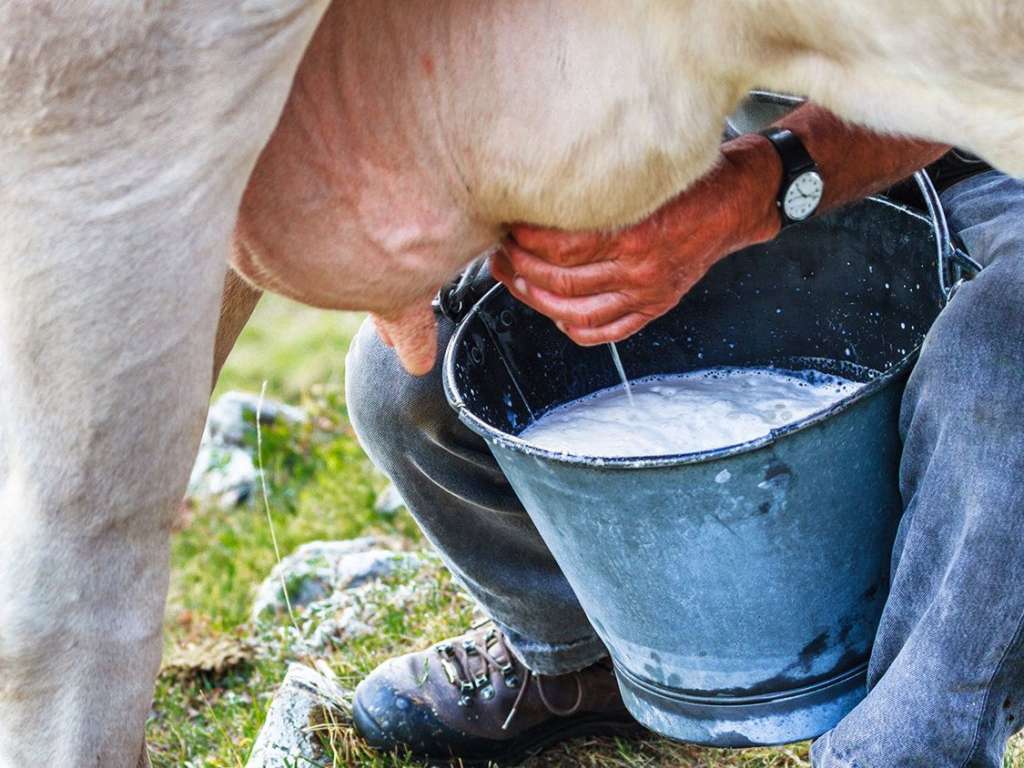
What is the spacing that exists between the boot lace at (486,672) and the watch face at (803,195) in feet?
3.07

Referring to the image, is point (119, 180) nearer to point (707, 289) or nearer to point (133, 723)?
point (133, 723)

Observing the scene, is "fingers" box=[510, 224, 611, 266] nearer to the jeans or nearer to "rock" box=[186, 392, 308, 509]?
the jeans

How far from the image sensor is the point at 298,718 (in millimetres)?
2238

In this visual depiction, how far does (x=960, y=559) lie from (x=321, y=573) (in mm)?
1756

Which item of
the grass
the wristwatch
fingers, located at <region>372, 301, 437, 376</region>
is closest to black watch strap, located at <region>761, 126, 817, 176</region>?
the wristwatch

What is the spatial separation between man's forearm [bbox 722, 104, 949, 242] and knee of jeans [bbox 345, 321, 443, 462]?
2.03 ft

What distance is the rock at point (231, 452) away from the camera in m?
3.79

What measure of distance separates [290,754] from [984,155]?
139cm

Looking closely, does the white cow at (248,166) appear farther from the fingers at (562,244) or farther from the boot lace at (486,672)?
the boot lace at (486,672)

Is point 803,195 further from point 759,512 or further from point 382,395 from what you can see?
point 382,395

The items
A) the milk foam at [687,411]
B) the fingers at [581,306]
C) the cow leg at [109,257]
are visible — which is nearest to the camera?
the cow leg at [109,257]

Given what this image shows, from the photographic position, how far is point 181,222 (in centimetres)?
121

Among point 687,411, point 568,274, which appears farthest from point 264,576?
point 568,274

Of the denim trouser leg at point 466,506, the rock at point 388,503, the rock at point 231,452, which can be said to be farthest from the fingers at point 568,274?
the rock at point 231,452
